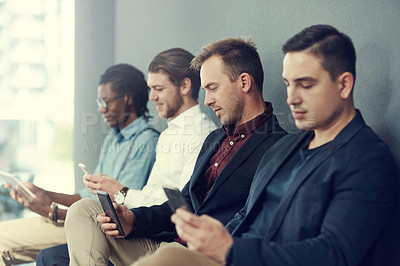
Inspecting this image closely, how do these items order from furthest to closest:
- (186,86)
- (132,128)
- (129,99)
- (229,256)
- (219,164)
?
(129,99) → (132,128) → (186,86) → (219,164) → (229,256)

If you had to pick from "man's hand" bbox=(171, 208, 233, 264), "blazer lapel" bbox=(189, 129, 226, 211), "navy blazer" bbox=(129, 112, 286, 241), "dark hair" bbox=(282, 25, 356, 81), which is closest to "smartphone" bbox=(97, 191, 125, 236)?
"navy blazer" bbox=(129, 112, 286, 241)

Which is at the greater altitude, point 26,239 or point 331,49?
point 331,49

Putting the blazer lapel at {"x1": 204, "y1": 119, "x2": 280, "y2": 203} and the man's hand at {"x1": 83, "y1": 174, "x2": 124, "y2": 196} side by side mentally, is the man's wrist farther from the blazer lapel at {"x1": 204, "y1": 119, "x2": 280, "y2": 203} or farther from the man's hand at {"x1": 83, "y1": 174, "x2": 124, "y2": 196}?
the man's hand at {"x1": 83, "y1": 174, "x2": 124, "y2": 196}

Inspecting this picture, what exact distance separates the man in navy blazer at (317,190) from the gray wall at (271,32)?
0.97 ft

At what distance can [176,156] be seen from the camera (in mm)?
2324

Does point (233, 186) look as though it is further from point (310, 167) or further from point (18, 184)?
point (18, 184)

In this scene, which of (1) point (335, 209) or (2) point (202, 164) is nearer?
(1) point (335, 209)

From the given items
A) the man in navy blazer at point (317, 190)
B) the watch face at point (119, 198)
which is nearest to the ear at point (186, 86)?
the watch face at point (119, 198)

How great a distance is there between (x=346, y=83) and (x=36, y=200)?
6.27ft

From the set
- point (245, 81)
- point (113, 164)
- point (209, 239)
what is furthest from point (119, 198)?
point (209, 239)

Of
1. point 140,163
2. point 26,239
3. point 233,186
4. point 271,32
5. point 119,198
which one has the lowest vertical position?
point 26,239

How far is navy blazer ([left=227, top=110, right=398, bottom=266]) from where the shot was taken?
1.16 metres

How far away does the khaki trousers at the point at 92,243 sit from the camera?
176 centimetres

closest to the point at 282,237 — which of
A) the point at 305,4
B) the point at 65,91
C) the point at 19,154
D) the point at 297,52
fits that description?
the point at 297,52
